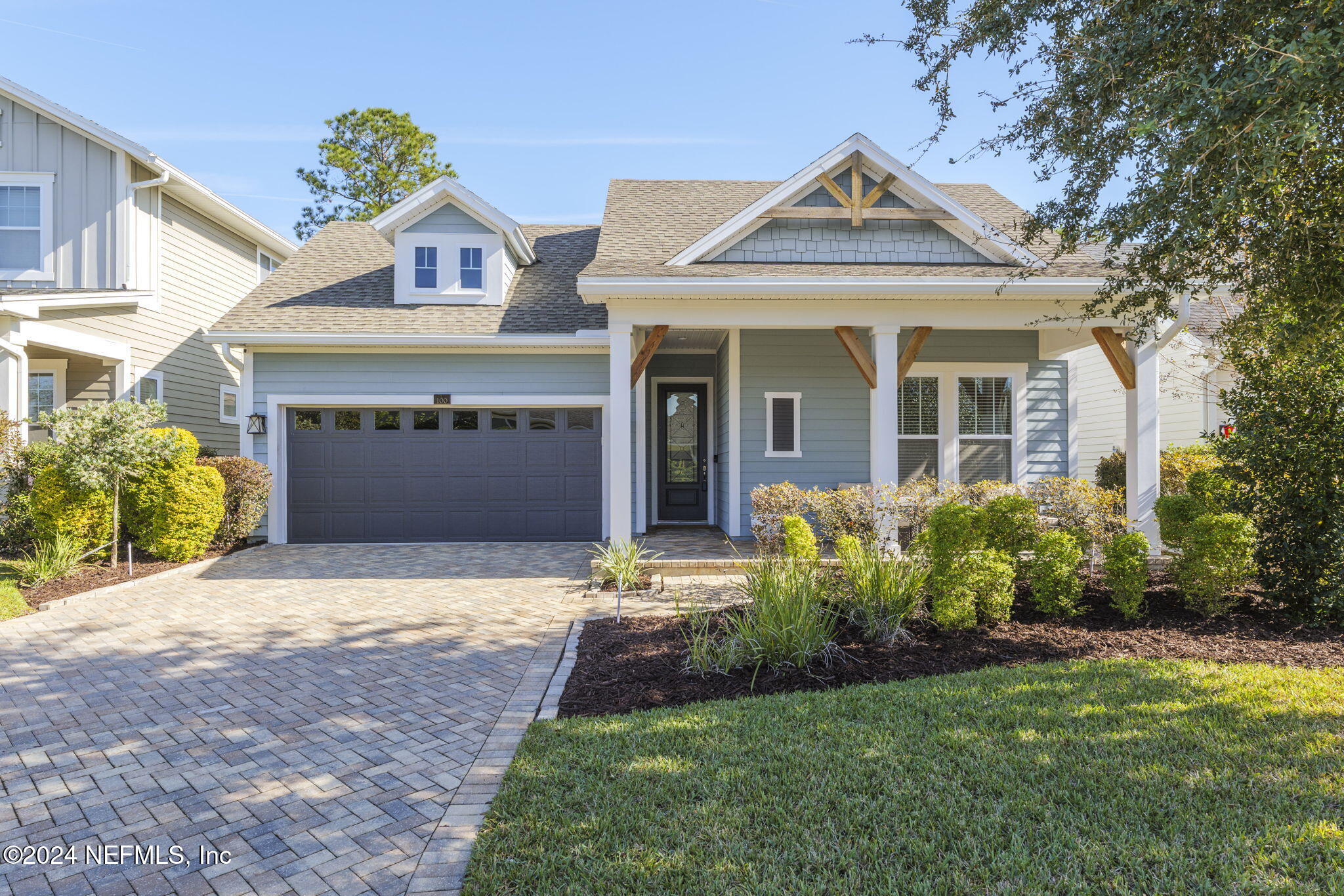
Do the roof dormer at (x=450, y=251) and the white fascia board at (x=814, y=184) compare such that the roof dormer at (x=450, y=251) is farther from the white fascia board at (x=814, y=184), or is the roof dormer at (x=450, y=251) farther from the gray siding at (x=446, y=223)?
the white fascia board at (x=814, y=184)

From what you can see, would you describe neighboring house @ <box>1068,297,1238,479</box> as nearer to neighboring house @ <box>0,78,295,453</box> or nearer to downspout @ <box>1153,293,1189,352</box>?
downspout @ <box>1153,293,1189,352</box>

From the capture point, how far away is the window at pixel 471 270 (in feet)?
38.4

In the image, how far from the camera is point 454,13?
11.0 meters

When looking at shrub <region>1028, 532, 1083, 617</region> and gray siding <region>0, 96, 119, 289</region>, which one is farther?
gray siding <region>0, 96, 119, 289</region>

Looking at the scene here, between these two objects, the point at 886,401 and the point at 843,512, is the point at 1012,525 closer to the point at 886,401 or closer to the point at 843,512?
the point at 843,512

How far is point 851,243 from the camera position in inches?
364

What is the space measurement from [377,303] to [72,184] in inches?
217

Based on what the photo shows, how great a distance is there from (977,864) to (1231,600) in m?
4.83

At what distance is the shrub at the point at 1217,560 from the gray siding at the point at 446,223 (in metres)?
10.3

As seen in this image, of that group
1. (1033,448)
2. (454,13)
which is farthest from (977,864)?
(454,13)

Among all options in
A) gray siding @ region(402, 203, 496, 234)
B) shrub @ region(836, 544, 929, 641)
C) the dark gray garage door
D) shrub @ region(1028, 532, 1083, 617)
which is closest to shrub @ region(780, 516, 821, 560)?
shrub @ region(836, 544, 929, 641)

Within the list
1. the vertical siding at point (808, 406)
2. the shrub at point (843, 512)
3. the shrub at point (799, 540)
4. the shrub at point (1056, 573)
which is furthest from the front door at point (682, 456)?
the shrub at point (1056, 573)

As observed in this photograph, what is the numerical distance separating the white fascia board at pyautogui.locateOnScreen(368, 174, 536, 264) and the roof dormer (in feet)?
0.04

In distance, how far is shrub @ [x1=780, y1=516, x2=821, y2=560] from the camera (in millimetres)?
6074
